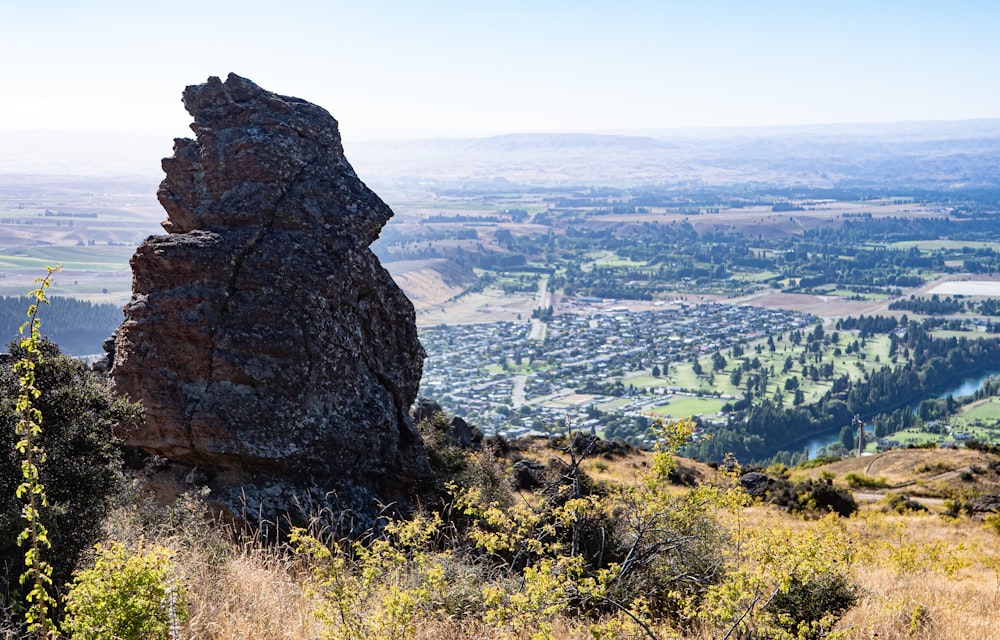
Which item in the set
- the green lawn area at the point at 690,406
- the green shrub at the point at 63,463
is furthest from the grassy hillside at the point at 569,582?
the green lawn area at the point at 690,406

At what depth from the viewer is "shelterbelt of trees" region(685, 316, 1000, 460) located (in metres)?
60.9

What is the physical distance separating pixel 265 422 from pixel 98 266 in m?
83.5

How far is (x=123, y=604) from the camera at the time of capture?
3.70 m

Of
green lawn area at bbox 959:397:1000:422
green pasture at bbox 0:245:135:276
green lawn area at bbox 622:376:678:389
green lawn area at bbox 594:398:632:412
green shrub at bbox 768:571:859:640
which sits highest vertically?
green shrub at bbox 768:571:859:640

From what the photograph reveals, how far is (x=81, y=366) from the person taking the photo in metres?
5.68

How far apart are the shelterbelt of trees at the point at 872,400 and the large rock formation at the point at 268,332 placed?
38.7 metres

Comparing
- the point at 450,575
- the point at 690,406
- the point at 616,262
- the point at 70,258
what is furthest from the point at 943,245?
the point at 450,575

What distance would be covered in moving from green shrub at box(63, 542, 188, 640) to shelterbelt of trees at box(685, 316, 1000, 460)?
4435 centimetres

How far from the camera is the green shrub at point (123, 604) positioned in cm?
366

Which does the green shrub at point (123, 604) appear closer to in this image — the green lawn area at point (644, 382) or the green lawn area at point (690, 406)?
the green lawn area at point (690, 406)

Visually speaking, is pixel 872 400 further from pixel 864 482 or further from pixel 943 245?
pixel 943 245

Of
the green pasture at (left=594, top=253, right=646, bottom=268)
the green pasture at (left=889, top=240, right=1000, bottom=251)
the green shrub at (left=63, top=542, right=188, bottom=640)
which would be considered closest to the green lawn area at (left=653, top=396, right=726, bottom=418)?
the green shrub at (left=63, top=542, right=188, bottom=640)

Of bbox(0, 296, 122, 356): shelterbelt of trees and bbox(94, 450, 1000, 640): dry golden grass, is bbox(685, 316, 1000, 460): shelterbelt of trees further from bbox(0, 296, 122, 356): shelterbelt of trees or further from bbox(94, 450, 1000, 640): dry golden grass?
bbox(94, 450, 1000, 640): dry golden grass

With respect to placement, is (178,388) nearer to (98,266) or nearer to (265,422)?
(265,422)
